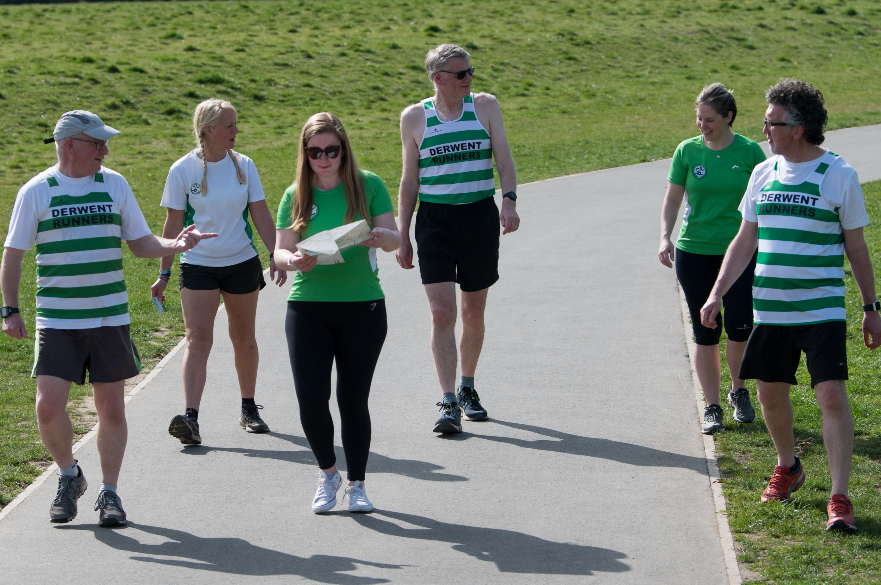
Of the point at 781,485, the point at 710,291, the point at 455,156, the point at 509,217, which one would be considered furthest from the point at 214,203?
the point at 781,485

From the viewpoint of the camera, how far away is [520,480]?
5.78 meters

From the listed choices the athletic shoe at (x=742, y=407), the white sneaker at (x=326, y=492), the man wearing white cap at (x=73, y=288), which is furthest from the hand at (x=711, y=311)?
the man wearing white cap at (x=73, y=288)

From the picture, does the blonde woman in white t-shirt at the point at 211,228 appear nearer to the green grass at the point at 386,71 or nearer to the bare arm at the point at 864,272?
the green grass at the point at 386,71

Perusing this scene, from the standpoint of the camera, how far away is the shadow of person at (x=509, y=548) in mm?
4648

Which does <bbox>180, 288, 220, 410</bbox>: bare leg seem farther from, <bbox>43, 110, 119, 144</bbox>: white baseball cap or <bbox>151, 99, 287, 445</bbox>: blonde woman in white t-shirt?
<bbox>43, 110, 119, 144</bbox>: white baseball cap

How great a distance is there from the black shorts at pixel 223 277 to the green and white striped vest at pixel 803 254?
120 inches

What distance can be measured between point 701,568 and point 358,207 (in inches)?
91.9

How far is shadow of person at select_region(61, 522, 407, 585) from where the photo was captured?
4.64m

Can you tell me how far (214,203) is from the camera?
630 centimetres

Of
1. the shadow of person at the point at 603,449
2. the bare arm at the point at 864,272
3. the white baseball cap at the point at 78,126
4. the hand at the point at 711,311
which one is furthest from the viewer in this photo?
the shadow of person at the point at 603,449

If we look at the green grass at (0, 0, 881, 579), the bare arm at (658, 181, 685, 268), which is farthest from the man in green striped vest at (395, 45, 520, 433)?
the green grass at (0, 0, 881, 579)

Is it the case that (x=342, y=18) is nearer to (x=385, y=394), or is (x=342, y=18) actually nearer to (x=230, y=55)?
(x=230, y=55)

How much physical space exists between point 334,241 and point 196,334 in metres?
1.94

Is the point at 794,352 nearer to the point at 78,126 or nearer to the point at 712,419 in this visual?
the point at 712,419
